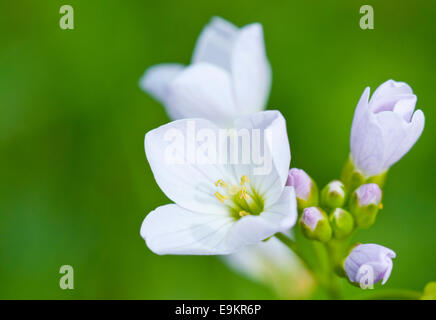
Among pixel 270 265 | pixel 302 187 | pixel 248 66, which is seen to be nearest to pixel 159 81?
pixel 248 66

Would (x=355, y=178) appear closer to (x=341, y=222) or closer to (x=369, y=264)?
(x=341, y=222)

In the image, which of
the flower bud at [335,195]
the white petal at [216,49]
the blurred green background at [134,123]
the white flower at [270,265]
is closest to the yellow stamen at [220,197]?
the flower bud at [335,195]

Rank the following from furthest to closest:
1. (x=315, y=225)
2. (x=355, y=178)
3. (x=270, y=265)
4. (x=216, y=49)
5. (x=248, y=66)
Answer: (x=270, y=265)
(x=216, y=49)
(x=248, y=66)
(x=355, y=178)
(x=315, y=225)

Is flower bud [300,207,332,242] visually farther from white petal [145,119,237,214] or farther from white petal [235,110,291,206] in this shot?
white petal [145,119,237,214]

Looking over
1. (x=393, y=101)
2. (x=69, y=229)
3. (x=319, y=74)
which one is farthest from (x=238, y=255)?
(x=393, y=101)

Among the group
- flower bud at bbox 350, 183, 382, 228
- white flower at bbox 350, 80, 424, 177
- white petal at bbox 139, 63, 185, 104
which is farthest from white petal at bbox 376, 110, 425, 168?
white petal at bbox 139, 63, 185, 104
